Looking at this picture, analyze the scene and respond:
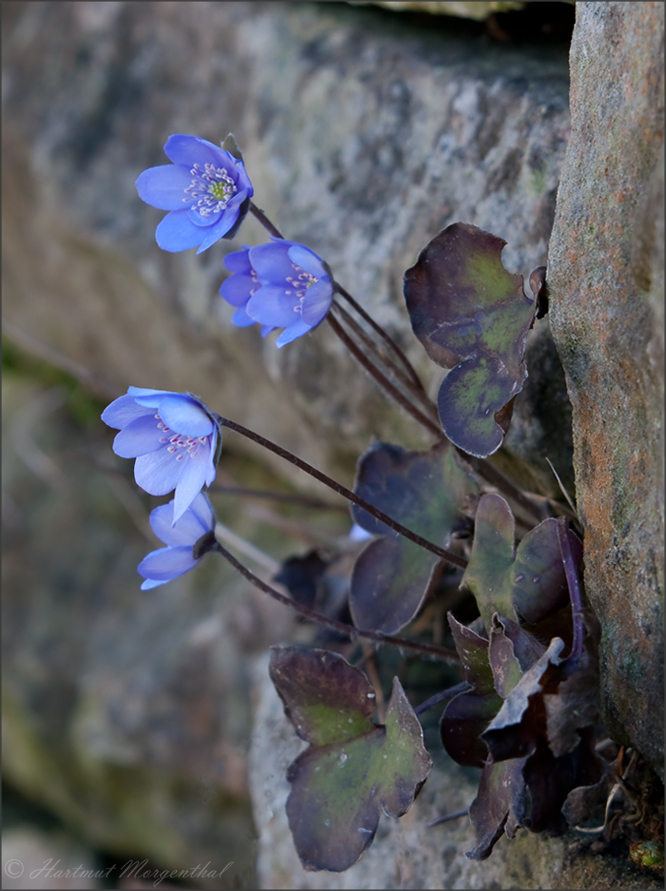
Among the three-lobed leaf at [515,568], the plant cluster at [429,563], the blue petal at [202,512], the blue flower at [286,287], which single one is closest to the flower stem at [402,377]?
the plant cluster at [429,563]

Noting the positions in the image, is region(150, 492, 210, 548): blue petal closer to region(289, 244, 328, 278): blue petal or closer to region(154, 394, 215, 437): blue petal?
region(154, 394, 215, 437): blue petal

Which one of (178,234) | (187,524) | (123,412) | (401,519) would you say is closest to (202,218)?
(178,234)

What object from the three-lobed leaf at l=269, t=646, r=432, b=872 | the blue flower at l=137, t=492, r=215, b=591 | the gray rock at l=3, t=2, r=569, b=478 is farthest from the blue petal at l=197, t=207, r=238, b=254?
the three-lobed leaf at l=269, t=646, r=432, b=872

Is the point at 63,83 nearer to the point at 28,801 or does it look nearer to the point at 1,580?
the point at 1,580

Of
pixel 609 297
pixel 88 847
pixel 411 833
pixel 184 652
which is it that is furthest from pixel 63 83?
pixel 88 847

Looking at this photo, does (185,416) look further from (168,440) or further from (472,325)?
(472,325)

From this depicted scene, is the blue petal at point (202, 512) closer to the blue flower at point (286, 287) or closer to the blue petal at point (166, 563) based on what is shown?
the blue petal at point (166, 563)
